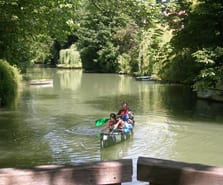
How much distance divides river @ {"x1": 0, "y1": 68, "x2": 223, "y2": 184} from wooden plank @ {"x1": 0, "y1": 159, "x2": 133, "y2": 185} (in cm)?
524

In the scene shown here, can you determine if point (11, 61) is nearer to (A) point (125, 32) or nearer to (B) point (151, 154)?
(B) point (151, 154)

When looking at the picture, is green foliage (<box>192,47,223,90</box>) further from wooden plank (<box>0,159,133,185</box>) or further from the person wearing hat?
wooden plank (<box>0,159,133,185</box>)

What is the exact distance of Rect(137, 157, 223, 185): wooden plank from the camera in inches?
71.4

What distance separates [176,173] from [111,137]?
→ 36.9ft

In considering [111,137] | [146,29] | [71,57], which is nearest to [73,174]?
[146,29]

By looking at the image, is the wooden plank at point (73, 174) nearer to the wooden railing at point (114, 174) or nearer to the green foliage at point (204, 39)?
the wooden railing at point (114, 174)

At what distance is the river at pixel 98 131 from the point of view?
1205 cm

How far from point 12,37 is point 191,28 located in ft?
43.2

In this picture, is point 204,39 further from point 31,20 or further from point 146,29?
point 31,20

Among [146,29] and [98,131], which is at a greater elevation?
[146,29]

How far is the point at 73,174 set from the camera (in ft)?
6.03

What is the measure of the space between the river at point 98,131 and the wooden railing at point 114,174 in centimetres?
524

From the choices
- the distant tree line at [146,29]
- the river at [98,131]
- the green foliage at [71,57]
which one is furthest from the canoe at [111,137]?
the green foliage at [71,57]

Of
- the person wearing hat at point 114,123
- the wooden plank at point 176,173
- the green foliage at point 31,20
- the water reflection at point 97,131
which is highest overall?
the green foliage at point 31,20
